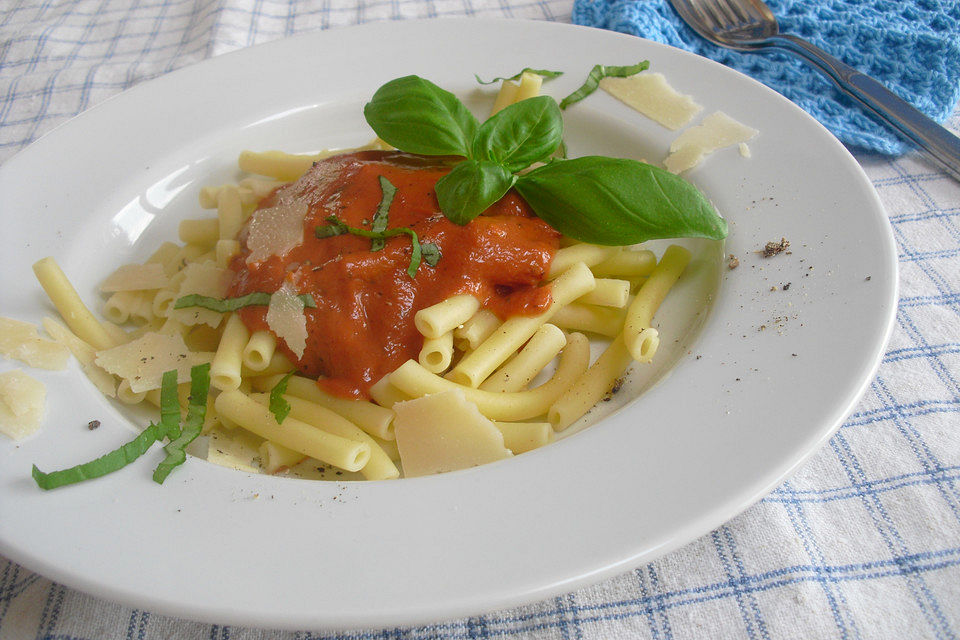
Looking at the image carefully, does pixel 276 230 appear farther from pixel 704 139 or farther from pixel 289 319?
pixel 704 139

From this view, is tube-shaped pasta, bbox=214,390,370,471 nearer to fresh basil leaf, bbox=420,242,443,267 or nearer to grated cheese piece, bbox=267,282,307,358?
grated cheese piece, bbox=267,282,307,358

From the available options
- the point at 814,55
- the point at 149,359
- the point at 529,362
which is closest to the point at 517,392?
the point at 529,362

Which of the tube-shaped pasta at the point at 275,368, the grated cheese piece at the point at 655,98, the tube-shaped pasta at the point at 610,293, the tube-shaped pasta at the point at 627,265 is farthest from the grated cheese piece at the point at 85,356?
the grated cheese piece at the point at 655,98

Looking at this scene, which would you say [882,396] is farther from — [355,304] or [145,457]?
[145,457]

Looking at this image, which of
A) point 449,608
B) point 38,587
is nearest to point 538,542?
A: point 449,608


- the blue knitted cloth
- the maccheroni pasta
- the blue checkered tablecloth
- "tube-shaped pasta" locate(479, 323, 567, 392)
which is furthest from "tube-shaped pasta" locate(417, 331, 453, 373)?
the blue knitted cloth
